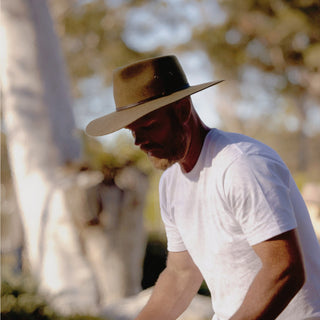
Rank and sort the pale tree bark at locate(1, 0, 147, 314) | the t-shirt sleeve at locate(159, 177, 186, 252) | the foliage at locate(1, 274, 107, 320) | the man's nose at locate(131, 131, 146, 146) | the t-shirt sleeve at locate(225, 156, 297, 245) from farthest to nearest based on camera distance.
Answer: the pale tree bark at locate(1, 0, 147, 314) → the foliage at locate(1, 274, 107, 320) → the t-shirt sleeve at locate(159, 177, 186, 252) → the man's nose at locate(131, 131, 146, 146) → the t-shirt sleeve at locate(225, 156, 297, 245)

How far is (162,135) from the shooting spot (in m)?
2.04

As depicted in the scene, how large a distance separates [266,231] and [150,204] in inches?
568

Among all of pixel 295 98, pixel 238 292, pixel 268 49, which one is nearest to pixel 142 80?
pixel 238 292

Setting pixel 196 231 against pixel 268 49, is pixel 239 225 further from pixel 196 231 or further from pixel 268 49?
pixel 268 49

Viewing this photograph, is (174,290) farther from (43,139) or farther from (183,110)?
(43,139)

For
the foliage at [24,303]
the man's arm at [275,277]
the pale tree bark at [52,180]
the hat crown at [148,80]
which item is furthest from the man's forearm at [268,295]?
the foliage at [24,303]

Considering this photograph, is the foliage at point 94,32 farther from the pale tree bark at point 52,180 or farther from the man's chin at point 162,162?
the man's chin at point 162,162

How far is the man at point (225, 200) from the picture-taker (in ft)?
5.78

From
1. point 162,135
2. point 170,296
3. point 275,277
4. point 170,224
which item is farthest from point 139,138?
point 170,296

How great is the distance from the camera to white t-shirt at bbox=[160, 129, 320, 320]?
1765 millimetres

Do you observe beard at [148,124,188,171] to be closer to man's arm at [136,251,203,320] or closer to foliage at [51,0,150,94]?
man's arm at [136,251,203,320]

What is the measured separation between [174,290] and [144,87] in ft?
3.09

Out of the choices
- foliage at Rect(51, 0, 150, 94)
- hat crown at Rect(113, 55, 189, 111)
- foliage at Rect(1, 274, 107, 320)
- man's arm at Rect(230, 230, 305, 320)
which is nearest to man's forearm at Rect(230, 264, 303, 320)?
man's arm at Rect(230, 230, 305, 320)

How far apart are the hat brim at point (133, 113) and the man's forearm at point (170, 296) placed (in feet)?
2.58
